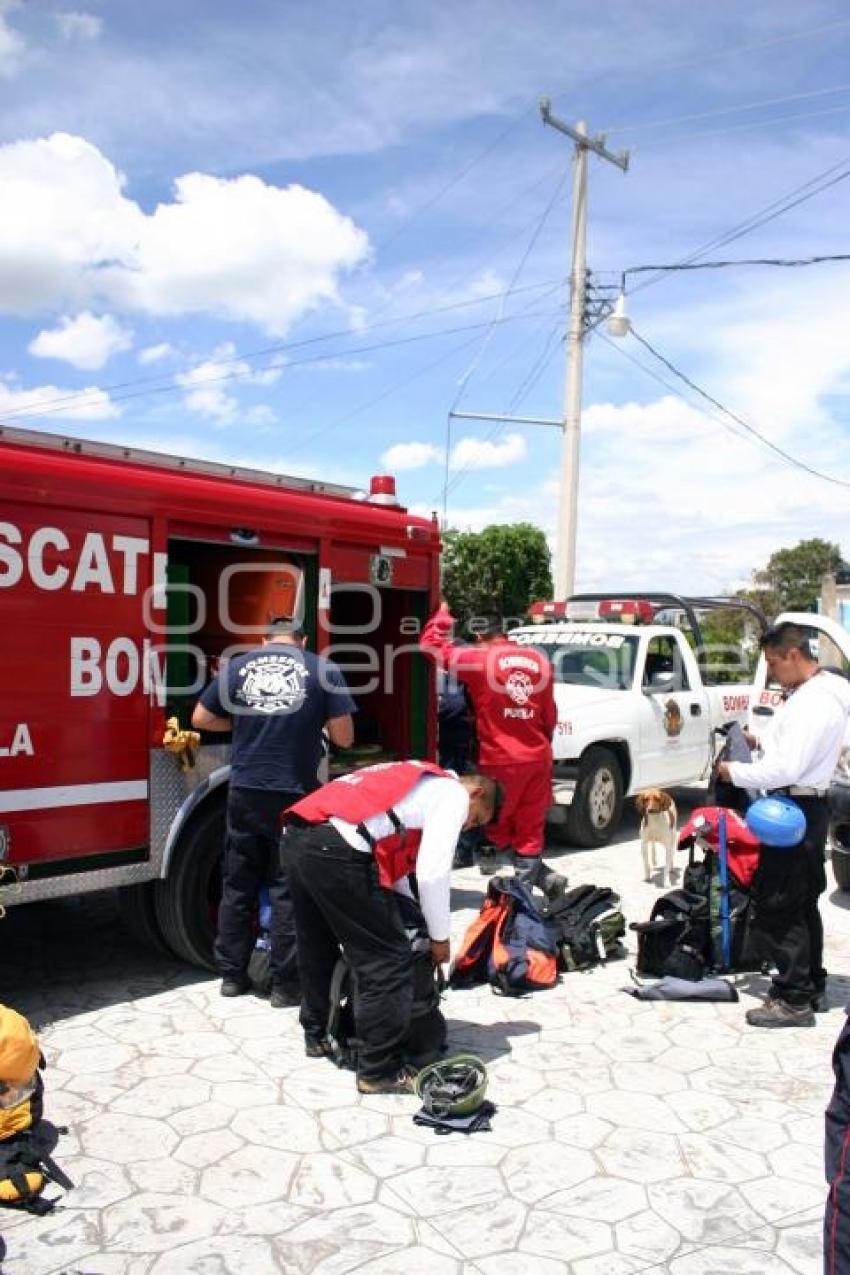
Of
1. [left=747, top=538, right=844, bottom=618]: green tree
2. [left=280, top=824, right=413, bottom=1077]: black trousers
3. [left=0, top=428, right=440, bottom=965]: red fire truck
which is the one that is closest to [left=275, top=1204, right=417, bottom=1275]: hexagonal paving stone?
[left=280, top=824, right=413, bottom=1077]: black trousers

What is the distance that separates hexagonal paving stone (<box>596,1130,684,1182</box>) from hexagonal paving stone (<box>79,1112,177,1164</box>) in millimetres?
1509

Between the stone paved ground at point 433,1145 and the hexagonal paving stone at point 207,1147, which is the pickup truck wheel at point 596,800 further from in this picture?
the hexagonal paving stone at point 207,1147

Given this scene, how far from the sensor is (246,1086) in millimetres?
4227

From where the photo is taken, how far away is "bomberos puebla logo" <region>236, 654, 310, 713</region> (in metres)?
5.01

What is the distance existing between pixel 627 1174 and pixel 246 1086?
1501 millimetres

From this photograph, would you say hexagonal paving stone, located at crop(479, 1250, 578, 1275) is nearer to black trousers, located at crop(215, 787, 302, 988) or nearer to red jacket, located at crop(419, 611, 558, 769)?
black trousers, located at crop(215, 787, 302, 988)

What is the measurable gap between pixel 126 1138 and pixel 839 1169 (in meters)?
2.60

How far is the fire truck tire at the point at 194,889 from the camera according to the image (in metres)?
5.22

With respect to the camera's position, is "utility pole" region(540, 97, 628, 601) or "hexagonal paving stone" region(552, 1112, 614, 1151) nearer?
"hexagonal paving stone" region(552, 1112, 614, 1151)

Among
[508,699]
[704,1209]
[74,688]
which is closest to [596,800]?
[508,699]

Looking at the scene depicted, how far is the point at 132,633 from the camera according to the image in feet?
16.1

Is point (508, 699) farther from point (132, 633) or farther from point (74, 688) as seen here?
point (74, 688)

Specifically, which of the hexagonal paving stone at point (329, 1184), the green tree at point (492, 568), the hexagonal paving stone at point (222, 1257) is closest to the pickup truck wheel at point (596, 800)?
the hexagonal paving stone at point (329, 1184)

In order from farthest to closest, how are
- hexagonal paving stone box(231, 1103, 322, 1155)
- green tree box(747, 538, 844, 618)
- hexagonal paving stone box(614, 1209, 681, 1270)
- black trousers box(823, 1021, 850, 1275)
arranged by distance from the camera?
1. green tree box(747, 538, 844, 618)
2. hexagonal paving stone box(231, 1103, 322, 1155)
3. hexagonal paving stone box(614, 1209, 681, 1270)
4. black trousers box(823, 1021, 850, 1275)
